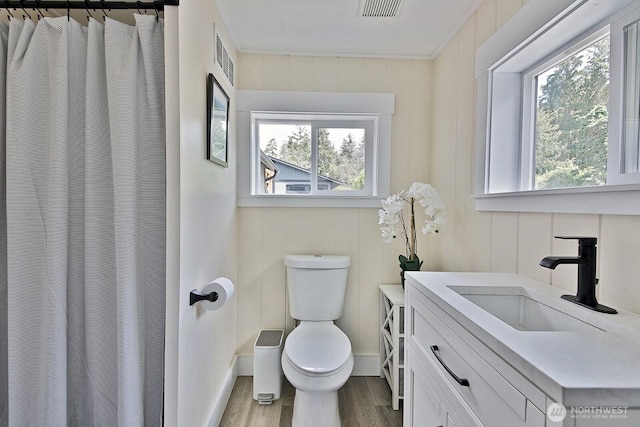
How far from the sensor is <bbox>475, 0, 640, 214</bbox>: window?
0.86m

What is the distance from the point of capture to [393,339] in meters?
1.72

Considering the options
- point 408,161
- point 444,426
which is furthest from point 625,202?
point 408,161

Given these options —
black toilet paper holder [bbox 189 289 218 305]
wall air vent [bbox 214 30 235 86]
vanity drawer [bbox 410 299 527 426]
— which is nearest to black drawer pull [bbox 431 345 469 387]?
vanity drawer [bbox 410 299 527 426]

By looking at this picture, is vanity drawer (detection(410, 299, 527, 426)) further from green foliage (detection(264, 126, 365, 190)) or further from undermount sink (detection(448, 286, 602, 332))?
green foliage (detection(264, 126, 365, 190))

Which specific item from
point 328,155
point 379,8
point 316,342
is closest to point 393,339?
point 316,342

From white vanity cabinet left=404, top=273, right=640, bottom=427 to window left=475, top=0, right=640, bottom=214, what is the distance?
390mm

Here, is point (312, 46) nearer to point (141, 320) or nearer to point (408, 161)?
point (408, 161)

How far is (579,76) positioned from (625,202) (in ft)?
1.81

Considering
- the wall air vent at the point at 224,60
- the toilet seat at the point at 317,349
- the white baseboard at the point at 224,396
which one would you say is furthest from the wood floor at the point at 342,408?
the wall air vent at the point at 224,60

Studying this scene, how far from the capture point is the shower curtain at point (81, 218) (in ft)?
3.50

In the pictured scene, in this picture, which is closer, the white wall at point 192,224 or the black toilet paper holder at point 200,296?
the white wall at point 192,224

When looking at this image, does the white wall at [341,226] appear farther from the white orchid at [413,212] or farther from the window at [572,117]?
the window at [572,117]

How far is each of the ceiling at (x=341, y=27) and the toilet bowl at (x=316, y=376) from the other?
70.2 inches

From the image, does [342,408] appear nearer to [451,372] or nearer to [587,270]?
[451,372]
